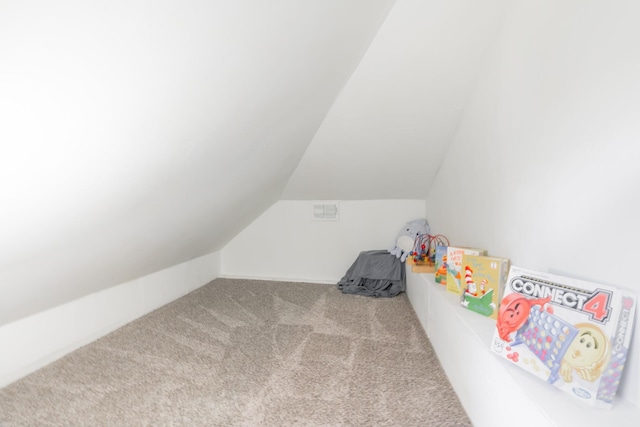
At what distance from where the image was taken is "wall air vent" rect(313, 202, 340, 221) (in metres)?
Answer: 3.57

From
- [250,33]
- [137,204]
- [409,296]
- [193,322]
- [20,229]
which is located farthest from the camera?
[409,296]

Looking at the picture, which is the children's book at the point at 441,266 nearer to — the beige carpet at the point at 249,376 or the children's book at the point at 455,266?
the children's book at the point at 455,266

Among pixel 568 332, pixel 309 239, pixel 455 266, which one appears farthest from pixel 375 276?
pixel 568 332

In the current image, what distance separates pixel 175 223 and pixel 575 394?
2.14 m

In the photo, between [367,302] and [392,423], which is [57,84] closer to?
[392,423]

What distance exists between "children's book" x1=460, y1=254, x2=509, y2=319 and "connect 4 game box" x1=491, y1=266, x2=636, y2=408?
0.26 m

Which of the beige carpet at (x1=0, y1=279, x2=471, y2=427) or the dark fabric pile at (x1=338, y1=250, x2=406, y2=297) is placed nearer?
the beige carpet at (x1=0, y1=279, x2=471, y2=427)

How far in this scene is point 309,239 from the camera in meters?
3.64

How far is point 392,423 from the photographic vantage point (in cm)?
128

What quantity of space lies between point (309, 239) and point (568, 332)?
289 centimetres

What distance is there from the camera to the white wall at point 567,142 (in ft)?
2.51

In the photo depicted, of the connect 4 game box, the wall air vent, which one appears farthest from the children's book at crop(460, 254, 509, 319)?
the wall air vent

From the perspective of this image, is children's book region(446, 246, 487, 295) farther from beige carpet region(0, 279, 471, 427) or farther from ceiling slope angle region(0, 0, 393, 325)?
ceiling slope angle region(0, 0, 393, 325)

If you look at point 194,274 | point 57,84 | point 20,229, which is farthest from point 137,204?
point 194,274
